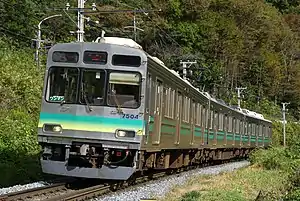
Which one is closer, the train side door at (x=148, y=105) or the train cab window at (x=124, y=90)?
the train cab window at (x=124, y=90)

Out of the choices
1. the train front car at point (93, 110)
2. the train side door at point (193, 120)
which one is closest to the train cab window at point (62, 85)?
the train front car at point (93, 110)

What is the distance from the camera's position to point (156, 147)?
1237cm

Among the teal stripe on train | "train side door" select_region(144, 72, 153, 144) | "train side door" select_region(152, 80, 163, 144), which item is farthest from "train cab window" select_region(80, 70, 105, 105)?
"train side door" select_region(152, 80, 163, 144)

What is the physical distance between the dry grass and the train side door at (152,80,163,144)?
1218 millimetres

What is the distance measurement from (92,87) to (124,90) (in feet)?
2.05

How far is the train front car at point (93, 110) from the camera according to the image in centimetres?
1048

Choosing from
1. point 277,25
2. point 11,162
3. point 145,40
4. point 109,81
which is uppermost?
point 277,25

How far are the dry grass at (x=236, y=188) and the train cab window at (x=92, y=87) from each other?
7.51 ft

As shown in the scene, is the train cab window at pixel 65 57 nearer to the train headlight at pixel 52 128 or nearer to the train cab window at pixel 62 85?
the train cab window at pixel 62 85

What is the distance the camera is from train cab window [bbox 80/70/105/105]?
1065 centimetres

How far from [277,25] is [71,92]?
50.5m

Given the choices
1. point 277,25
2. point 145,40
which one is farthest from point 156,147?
point 277,25

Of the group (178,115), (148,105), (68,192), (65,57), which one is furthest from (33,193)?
(178,115)

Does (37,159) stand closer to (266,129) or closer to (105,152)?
(105,152)
